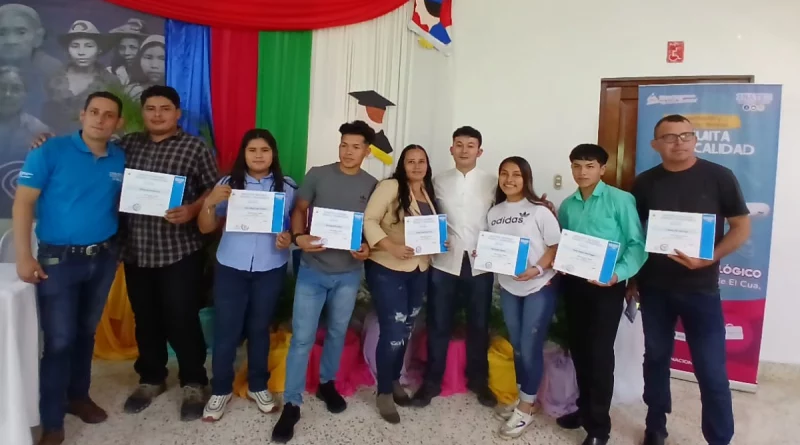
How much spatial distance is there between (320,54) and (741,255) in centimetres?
286

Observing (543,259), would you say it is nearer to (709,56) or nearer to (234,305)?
(234,305)

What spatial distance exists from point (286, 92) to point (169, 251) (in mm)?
1373

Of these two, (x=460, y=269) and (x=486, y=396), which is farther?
(x=486, y=396)

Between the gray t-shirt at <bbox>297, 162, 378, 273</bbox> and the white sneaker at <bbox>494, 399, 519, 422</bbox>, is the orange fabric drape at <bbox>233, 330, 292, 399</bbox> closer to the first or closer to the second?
the gray t-shirt at <bbox>297, 162, 378, 273</bbox>

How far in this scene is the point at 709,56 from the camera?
304 centimetres

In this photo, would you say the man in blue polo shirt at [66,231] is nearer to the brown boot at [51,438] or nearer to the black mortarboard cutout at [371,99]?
the brown boot at [51,438]

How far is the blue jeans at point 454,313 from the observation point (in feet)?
7.82

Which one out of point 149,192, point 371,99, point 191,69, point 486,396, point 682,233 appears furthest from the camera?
point 371,99

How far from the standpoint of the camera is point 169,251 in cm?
215

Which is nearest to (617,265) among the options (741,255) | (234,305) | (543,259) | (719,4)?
(543,259)

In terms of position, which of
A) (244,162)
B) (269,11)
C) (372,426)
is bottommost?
(372,426)

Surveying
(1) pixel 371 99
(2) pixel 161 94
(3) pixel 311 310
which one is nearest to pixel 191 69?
(2) pixel 161 94

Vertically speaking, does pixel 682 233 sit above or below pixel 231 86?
below

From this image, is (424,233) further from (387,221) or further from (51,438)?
(51,438)
